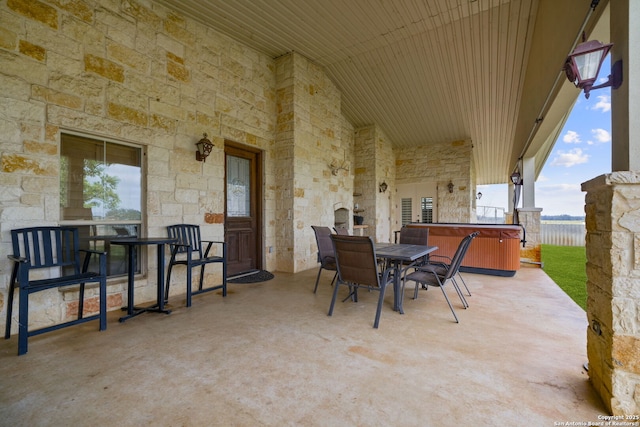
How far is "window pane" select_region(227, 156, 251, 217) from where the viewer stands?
187 inches

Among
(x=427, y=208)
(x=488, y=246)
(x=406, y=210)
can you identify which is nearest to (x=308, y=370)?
(x=488, y=246)

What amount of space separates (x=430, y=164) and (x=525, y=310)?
6.71 m

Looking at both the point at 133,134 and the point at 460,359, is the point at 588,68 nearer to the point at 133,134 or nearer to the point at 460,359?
the point at 460,359

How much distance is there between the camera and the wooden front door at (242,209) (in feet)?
15.4

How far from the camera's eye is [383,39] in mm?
4820

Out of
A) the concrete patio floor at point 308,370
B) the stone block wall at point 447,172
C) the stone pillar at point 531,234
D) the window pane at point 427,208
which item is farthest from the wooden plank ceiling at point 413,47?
the concrete patio floor at point 308,370

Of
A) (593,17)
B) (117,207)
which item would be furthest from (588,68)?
(117,207)

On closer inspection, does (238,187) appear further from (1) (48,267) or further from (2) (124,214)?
(1) (48,267)

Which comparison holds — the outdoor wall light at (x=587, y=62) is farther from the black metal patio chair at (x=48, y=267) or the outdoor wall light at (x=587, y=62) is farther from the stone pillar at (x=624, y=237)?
the black metal patio chair at (x=48, y=267)

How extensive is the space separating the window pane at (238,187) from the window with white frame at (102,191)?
58.1 inches

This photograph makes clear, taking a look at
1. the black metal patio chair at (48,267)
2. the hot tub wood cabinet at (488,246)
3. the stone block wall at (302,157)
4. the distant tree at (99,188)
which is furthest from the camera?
the stone block wall at (302,157)

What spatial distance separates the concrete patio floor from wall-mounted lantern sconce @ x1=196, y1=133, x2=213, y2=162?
2116mm

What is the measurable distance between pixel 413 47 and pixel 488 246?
389cm

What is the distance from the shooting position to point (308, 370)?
1.88 meters
